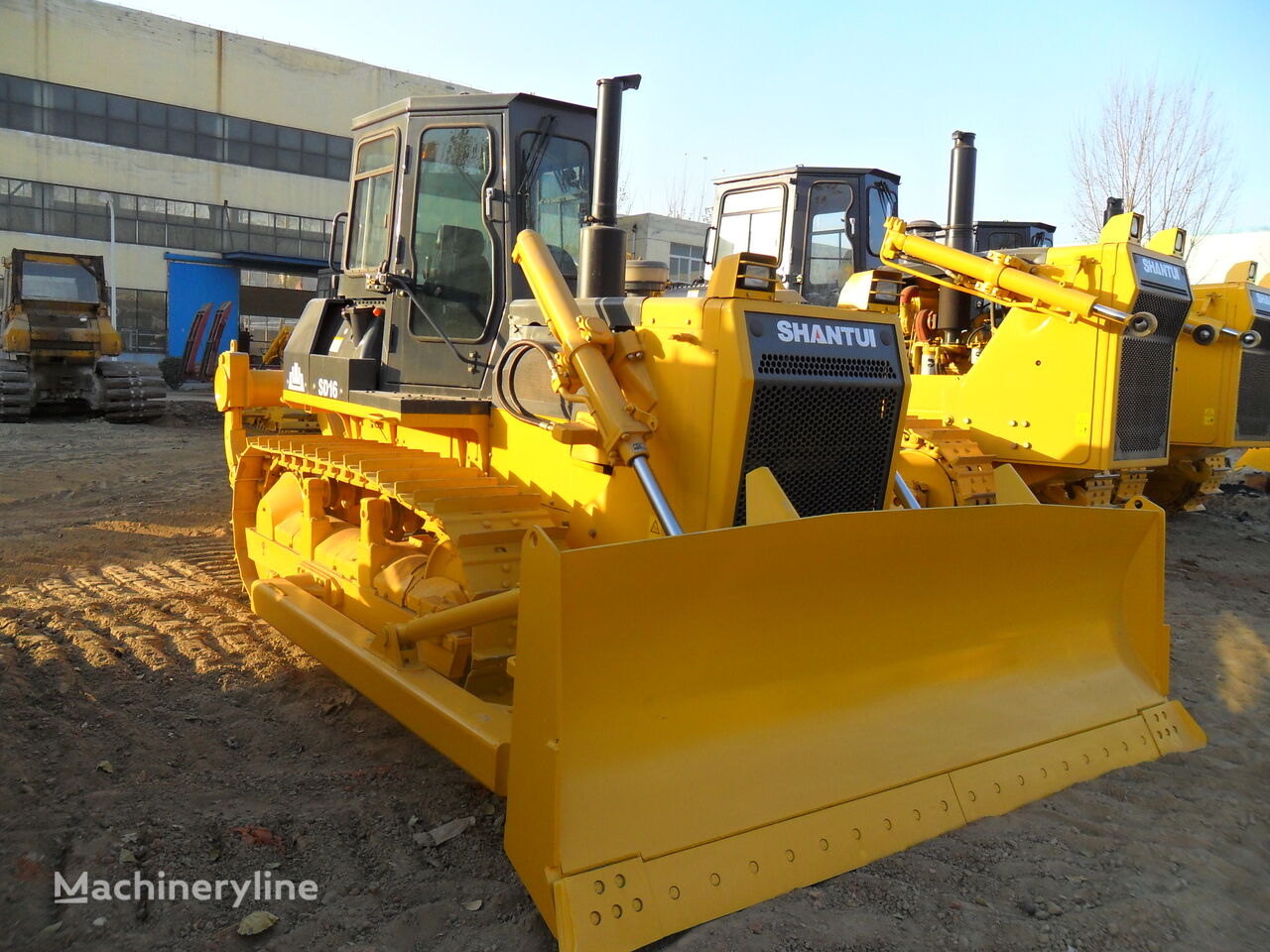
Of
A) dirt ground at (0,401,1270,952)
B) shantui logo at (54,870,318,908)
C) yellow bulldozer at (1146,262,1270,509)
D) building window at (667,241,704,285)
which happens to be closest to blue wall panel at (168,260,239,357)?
building window at (667,241,704,285)

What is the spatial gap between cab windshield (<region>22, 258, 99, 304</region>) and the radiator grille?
18.0 meters

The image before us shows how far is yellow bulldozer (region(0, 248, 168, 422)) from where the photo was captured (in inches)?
665

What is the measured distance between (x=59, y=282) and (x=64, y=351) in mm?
1643

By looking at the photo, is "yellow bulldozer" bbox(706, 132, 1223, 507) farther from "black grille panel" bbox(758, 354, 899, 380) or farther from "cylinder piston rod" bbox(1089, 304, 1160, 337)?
"black grille panel" bbox(758, 354, 899, 380)

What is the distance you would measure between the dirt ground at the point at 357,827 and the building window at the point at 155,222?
25192 millimetres

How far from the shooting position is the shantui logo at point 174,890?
9.45 feet

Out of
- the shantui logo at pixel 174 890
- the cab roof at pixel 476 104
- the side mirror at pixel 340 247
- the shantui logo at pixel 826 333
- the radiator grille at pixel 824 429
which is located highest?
the cab roof at pixel 476 104

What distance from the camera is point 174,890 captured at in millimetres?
2945

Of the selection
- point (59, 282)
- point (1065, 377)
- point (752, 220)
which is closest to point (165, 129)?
point (59, 282)

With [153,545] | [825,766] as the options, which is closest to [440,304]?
[825,766]

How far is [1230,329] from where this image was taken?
9133 millimetres

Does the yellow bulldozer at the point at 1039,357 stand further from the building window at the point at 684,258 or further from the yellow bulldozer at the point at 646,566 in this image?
the building window at the point at 684,258

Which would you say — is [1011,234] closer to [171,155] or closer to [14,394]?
[14,394]

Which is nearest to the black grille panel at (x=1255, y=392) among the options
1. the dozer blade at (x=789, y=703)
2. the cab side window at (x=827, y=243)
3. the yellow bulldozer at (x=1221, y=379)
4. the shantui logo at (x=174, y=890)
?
the yellow bulldozer at (x=1221, y=379)
